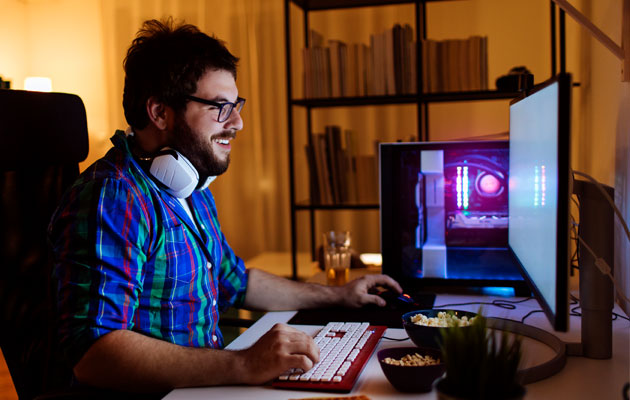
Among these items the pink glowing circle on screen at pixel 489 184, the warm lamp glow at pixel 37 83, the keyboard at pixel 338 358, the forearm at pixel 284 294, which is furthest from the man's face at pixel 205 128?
the warm lamp glow at pixel 37 83

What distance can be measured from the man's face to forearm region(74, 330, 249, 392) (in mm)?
442

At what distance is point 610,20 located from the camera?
1.54 metres

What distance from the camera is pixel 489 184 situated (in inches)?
64.1

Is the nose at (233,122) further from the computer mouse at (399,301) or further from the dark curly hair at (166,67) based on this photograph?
the computer mouse at (399,301)

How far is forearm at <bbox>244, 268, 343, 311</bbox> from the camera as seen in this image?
4.92ft

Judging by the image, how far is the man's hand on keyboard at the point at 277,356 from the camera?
98cm

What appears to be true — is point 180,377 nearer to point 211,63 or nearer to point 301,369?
point 301,369

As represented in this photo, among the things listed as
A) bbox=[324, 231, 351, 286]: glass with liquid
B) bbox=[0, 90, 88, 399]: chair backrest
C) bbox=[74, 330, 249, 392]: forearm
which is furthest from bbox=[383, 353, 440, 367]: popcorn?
bbox=[324, 231, 351, 286]: glass with liquid

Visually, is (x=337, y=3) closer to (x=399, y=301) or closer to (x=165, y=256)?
(x=399, y=301)

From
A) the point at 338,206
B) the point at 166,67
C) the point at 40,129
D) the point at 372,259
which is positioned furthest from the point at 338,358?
the point at 338,206

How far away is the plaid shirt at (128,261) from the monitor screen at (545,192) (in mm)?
662

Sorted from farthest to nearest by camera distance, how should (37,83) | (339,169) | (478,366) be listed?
(37,83), (339,169), (478,366)

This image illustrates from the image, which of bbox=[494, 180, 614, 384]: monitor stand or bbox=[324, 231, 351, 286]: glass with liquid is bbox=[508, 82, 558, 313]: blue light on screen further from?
bbox=[324, 231, 351, 286]: glass with liquid

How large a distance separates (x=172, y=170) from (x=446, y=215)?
78cm
